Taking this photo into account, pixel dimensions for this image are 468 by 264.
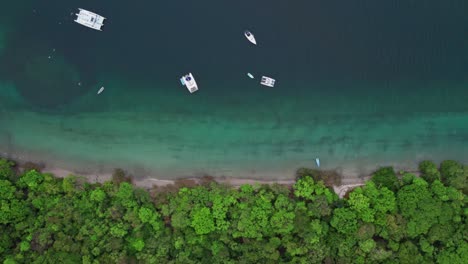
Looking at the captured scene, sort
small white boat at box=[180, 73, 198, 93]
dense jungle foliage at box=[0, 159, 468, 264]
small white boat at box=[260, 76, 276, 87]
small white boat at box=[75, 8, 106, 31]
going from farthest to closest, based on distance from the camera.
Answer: small white boat at box=[260, 76, 276, 87], small white boat at box=[180, 73, 198, 93], small white boat at box=[75, 8, 106, 31], dense jungle foliage at box=[0, 159, 468, 264]

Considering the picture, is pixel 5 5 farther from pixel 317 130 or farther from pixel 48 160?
pixel 317 130

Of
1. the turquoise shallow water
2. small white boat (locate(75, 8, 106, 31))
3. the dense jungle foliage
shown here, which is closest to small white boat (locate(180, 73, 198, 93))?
the turquoise shallow water

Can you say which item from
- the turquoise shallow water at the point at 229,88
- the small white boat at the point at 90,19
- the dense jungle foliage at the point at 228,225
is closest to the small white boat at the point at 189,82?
the turquoise shallow water at the point at 229,88

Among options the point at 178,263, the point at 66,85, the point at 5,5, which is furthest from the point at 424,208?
the point at 5,5

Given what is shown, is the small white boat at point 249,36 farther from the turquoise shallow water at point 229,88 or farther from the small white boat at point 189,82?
the small white boat at point 189,82

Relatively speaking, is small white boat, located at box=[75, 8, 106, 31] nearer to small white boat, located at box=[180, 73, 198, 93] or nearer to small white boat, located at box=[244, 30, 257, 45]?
small white boat, located at box=[180, 73, 198, 93]

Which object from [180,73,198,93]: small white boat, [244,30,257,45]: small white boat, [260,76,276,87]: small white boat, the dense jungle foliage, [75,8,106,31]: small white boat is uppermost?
[244,30,257,45]: small white boat

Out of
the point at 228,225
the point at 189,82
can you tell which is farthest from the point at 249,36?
the point at 228,225
